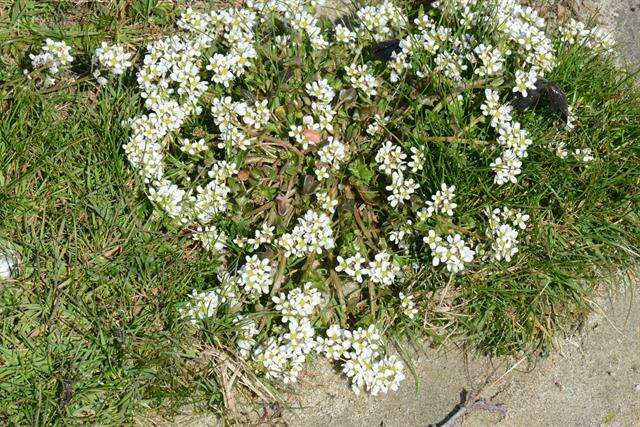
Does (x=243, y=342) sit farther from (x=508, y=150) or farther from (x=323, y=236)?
(x=508, y=150)

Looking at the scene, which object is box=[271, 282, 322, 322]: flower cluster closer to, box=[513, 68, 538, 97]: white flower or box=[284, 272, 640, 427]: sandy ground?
box=[284, 272, 640, 427]: sandy ground

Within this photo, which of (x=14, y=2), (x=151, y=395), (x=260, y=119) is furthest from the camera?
(x=14, y=2)

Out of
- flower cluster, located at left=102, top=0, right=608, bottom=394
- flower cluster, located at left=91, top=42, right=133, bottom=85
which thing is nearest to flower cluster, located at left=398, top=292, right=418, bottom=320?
flower cluster, located at left=102, top=0, right=608, bottom=394

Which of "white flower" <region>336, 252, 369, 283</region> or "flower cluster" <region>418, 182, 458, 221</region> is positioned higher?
"flower cluster" <region>418, 182, 458, 221</region>

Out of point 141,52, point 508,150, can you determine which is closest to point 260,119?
point 141,52

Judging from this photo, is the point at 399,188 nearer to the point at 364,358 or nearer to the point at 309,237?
the point at 309,237
